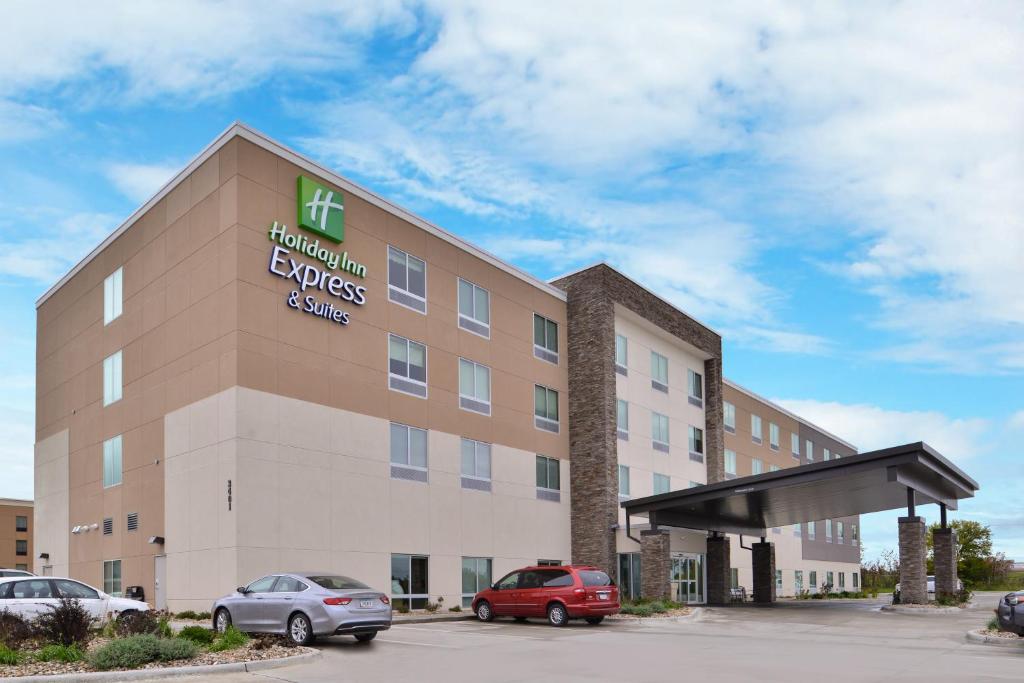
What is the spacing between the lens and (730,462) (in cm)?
5559

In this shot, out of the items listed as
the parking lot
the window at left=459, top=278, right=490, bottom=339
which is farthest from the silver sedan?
the window at left=459, top=278, right=490, bottom=339

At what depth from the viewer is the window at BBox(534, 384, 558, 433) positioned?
36812 millimetres

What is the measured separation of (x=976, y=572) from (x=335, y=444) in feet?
216

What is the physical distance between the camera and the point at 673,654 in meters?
17.5

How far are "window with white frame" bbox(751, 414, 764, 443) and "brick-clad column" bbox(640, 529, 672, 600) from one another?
86.5 feet

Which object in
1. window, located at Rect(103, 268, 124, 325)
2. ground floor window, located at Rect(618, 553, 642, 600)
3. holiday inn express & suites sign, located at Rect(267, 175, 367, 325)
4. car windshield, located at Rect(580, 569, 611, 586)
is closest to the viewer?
car windshield, located at Rect(580, 569, 611, 586)

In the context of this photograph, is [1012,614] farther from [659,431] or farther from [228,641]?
[659,431]

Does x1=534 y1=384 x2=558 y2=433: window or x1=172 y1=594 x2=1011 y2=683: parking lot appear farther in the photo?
x1=534 y1=384 x2=558 y2=433: window

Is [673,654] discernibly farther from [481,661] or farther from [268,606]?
[268,606]

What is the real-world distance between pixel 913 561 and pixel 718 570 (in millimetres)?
9988

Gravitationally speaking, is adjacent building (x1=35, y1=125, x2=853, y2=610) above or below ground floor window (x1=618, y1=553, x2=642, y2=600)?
above

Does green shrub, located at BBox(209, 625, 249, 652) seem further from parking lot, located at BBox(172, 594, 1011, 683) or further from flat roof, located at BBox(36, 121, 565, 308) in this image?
flat roof, located at BBox(36, 121, 565, 308)

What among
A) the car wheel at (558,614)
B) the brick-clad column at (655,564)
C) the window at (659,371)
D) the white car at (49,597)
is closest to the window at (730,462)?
the window at (659,371)

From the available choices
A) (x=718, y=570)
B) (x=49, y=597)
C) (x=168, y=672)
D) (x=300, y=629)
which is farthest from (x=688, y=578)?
(x=168, y=672)
